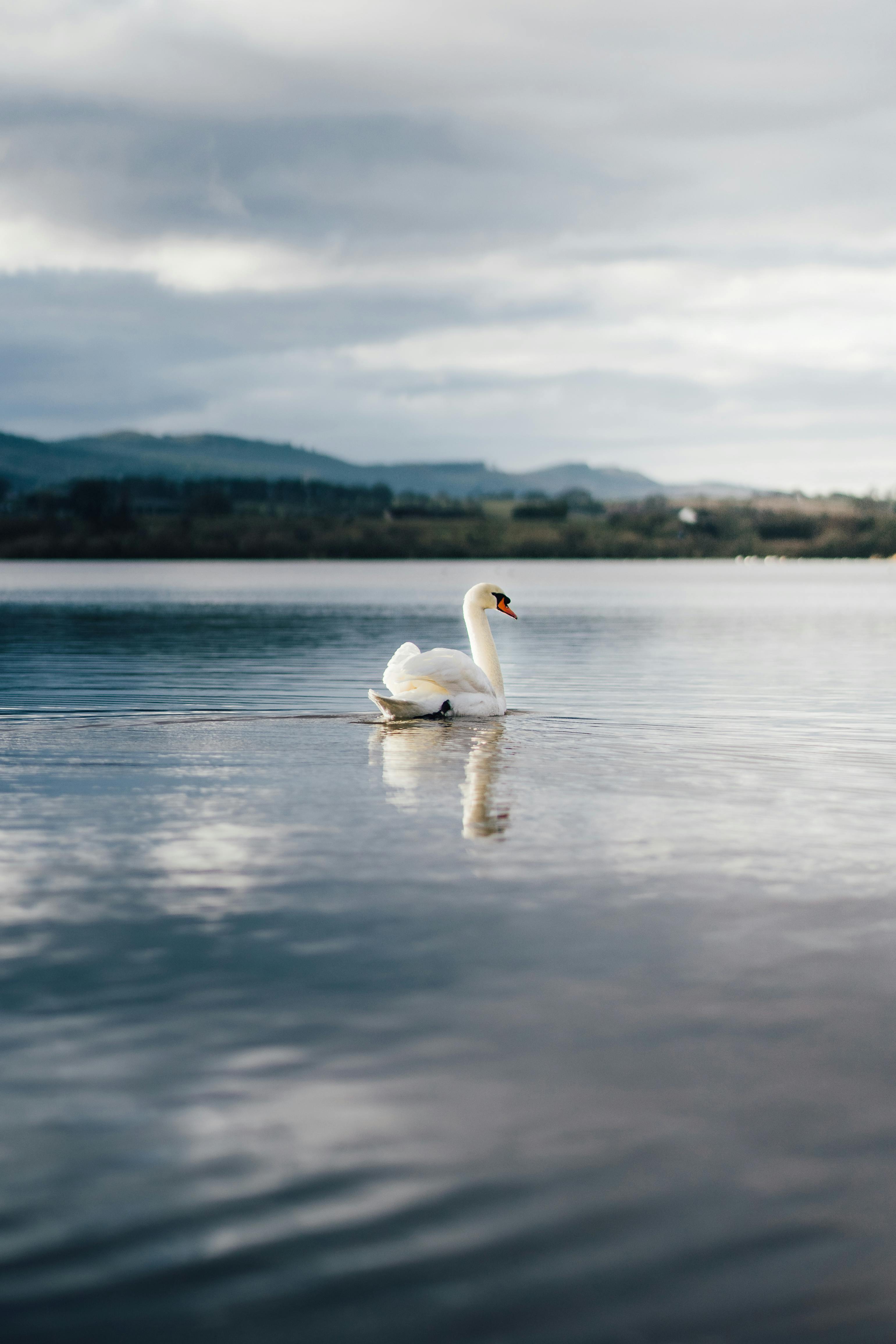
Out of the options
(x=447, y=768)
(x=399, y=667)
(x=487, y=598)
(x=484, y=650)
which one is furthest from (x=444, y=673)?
(x=447, y=768)

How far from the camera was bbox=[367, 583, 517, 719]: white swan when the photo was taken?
2158cm

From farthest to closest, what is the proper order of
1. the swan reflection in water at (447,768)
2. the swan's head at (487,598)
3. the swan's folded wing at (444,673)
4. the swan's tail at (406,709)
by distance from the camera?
1. the swan's head at (487,598)
2. the swan's folded wing at (444,673)
3. the swan's tail at (406,709)
4. the swan reflection in water at (447,768)

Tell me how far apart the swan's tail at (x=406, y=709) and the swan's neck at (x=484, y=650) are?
36.1 inches

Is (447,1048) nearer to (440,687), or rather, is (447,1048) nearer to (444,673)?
(444,673)

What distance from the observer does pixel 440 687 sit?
71.7 ft

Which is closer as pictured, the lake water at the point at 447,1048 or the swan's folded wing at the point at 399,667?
the lake water at the point at 447,1048

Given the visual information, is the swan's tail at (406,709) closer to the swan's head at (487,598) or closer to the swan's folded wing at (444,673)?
the swan's folded wing at (444,673)

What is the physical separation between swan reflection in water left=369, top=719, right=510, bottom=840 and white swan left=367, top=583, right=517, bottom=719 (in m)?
0.25

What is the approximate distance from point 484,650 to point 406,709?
6.93 feet

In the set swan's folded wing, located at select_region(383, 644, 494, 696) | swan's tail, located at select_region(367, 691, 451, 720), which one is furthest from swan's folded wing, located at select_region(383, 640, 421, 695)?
swan's tail, located at select_region(367, 691, 451, 720)

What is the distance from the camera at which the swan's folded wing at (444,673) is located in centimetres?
2155

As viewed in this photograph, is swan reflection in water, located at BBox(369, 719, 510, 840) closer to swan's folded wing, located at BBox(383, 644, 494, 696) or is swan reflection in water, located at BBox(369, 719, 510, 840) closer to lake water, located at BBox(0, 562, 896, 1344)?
lake water, located at BBox(0, 562, 896, 1344)

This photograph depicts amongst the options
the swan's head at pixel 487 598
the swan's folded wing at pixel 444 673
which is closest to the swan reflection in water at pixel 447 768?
the swan's folded wing at pixel 444 673

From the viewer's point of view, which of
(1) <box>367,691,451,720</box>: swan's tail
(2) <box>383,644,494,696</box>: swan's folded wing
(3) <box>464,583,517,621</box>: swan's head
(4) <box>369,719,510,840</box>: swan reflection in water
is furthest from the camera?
(3) <box>464,583,517,621</box>: swan's head
